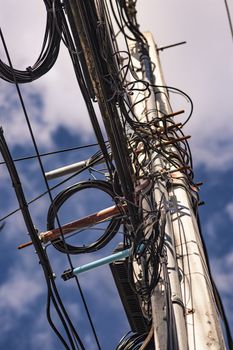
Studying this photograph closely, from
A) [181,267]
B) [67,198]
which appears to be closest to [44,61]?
[67,198]

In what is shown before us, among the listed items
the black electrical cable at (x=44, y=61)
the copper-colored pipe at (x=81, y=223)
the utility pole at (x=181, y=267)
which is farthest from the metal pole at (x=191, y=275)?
the black electrical cable at (x=44, y=61)

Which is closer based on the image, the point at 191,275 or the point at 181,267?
the point at 191,275

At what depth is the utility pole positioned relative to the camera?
464 cm

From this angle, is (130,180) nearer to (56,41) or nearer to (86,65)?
(86,65)

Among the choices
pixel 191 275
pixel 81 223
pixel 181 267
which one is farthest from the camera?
pixel 81 223

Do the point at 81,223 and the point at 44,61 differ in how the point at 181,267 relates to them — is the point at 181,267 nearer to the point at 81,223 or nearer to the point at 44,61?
the point at 81,223

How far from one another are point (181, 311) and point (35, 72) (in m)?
3.21

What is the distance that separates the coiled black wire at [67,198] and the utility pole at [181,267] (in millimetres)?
710

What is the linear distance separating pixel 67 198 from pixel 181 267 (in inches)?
74.9

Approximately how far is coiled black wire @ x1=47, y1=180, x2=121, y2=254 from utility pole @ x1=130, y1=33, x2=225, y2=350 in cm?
71

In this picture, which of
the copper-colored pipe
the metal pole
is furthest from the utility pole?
the copper-colored pipe

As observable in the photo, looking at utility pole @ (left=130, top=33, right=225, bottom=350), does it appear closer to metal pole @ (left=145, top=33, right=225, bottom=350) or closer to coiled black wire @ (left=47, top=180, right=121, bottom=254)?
metal pole @ (left=145, top=33, right=225, bottom=350)

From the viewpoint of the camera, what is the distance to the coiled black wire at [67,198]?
6906 mm

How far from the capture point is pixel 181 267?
5430 millimetres
